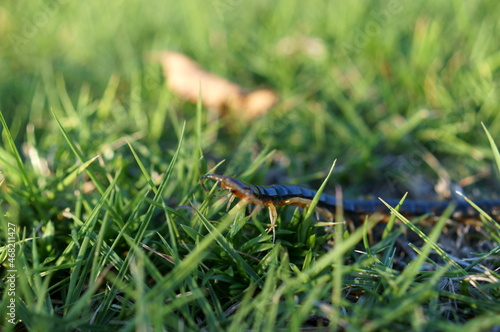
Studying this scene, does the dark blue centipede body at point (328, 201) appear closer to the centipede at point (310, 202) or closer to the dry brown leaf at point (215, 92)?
the centipede at point (310, 202)

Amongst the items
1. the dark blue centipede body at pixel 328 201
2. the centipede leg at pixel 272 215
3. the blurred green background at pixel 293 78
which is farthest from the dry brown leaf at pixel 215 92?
the centipede leg at pixel 272 215

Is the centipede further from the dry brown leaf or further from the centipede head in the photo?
the dry brown leaf

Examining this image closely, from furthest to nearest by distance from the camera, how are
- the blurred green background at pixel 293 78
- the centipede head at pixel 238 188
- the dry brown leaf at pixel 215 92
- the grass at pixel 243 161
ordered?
the dry brown leaf at pixel 215 92, the blurred green background at pixel 293 78, the centipede head at pixel 238 188, the grass at pixel 243 161

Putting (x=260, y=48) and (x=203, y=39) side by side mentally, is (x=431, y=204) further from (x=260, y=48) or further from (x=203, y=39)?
(x=203, y=39)

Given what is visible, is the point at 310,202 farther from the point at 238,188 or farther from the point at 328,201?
the point at 238,188

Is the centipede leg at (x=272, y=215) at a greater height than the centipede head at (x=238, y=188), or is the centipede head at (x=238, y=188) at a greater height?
the centipede head at (x=238, y=188)

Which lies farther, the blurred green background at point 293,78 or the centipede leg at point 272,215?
the blurred green background at point 293,78

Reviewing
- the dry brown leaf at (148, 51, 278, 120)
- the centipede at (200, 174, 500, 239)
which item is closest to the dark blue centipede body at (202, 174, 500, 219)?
the centipede at (200, 174, 500, 239)
